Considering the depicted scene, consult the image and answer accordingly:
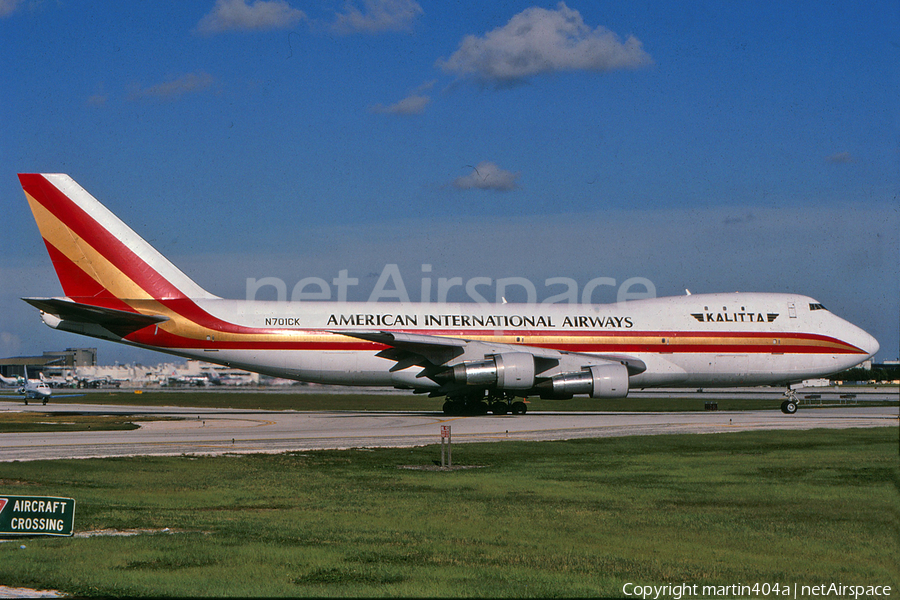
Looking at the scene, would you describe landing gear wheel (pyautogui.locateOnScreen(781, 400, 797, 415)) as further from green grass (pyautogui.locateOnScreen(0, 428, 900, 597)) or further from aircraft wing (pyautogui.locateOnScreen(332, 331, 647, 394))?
green grass (pyautogui.locateOnScreen(0, 428, 900, 597))

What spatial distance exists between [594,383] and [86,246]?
77.9ft

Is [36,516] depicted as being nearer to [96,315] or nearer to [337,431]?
[337,431]

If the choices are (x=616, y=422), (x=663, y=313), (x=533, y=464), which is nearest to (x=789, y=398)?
(x=663, y=313)

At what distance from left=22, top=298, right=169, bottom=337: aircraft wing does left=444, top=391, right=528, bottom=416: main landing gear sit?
45.5ft

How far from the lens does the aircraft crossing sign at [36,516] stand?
1029 cm

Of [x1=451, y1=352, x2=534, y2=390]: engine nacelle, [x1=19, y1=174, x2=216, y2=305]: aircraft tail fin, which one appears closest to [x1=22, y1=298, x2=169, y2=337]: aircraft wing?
[x1=19, y1=174, x2=216, y2=305]: aircraft tail fin

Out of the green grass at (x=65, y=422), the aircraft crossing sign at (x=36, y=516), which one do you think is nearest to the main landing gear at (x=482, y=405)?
the green grass at (x=65, y=422)

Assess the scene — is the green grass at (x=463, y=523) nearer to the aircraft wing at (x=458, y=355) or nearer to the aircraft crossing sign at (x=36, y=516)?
the aircraft crossing sign at (x=36, y=516)

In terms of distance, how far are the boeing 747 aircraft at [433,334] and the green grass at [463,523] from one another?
15.4m

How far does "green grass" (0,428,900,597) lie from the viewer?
9148 mm

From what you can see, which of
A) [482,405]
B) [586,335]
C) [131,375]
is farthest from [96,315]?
[131,375]

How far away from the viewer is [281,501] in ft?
48.6

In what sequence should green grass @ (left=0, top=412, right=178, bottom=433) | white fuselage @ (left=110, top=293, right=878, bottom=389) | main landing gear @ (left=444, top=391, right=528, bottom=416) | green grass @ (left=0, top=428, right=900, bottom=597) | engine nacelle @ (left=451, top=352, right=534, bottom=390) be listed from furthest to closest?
main landing gear @ (left=444, top=391, right=528, bottom=416) < white fuselage @ (left=110, top=293, right=878, bottom=389) < engine nacelle @ (left=451, top=352, right=534, bottom=390) < green grass @ (left=0, top=412, right=178, bottom=433) < green grass @ (left=0, top=428, right=900, bottom=597)

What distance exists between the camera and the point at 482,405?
40.1 m
